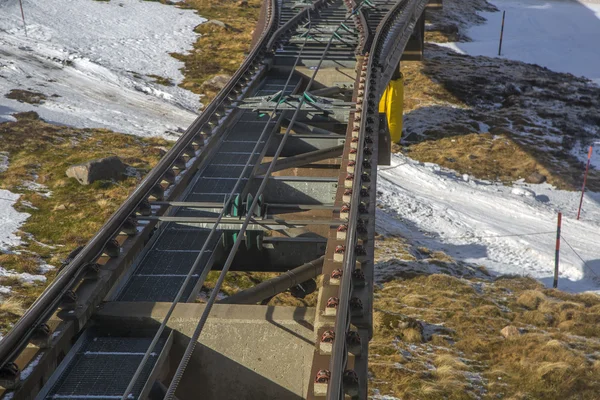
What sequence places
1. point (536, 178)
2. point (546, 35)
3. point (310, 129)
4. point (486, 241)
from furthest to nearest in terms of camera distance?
1. point (546, 35)
2. point (536, 178)
3. point (486, 241)
4. point (310, 129)

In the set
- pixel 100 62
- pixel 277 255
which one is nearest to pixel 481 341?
pixel 277 255

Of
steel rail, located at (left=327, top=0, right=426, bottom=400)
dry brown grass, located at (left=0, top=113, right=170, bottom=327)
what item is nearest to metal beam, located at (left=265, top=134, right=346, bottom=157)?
steel rail, located at (left=327, top=0, right=426, bottom=400)

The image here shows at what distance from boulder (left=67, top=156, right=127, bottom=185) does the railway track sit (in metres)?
9.11

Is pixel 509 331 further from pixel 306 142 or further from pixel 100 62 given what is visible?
pixel 100 62

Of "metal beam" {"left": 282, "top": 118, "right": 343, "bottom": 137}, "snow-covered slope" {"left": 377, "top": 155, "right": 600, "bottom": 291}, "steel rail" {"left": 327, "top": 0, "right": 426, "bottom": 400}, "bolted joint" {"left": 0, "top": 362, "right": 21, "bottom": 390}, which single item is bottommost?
"snow-covered slope" {"left": 377, "top": 155, "right": 600, "bottom": 291}

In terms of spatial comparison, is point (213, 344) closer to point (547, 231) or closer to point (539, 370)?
point (539, 370)

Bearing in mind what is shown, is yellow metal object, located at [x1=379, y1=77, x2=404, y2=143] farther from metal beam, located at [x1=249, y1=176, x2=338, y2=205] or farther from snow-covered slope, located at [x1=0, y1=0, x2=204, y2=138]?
metal beam, located at [x1=249, y1=176, x2=338, y2=205]

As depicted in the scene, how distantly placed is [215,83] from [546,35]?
124ft

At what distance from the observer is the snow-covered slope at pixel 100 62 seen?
34.2 m

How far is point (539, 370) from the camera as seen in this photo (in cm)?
1645

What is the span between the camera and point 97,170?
82.2 feet

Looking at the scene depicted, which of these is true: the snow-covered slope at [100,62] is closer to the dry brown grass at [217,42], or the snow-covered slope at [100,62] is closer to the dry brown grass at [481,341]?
the dry brown grass at [217,42]

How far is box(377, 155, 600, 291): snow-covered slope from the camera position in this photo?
82.8 ft

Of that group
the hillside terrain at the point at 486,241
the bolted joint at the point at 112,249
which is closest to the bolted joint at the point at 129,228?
the bolted joint at the point at 112,249
